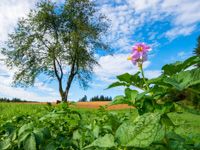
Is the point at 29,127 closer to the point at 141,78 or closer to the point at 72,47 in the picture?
the point at 141,78

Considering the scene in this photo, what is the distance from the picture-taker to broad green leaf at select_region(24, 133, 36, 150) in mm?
763

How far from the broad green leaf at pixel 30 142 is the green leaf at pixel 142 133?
0.43 metres

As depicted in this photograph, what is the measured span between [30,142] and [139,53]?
82cm

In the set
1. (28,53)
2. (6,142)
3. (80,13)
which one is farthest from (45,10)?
(6,142)

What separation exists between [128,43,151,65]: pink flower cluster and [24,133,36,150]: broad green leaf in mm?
751

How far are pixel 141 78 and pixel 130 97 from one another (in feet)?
0.66

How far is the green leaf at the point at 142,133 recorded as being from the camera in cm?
51

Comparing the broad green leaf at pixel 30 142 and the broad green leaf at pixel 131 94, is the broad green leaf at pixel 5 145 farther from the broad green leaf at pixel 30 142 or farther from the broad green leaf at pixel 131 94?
the broad green leaf at pixel 131 94

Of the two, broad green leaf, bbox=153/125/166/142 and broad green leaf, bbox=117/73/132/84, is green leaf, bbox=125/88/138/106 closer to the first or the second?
broad green leaf, bbox=117/73/132/84

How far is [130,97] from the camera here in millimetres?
865

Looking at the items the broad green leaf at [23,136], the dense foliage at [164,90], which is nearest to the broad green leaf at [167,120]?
the dense foliage at [164,90]

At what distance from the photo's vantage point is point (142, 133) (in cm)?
53

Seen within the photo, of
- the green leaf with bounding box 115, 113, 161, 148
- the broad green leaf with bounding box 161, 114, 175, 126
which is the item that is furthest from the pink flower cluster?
the green leaf with bounding box 115, 113, 161, 148

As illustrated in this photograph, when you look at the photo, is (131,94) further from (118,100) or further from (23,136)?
(23,136)
